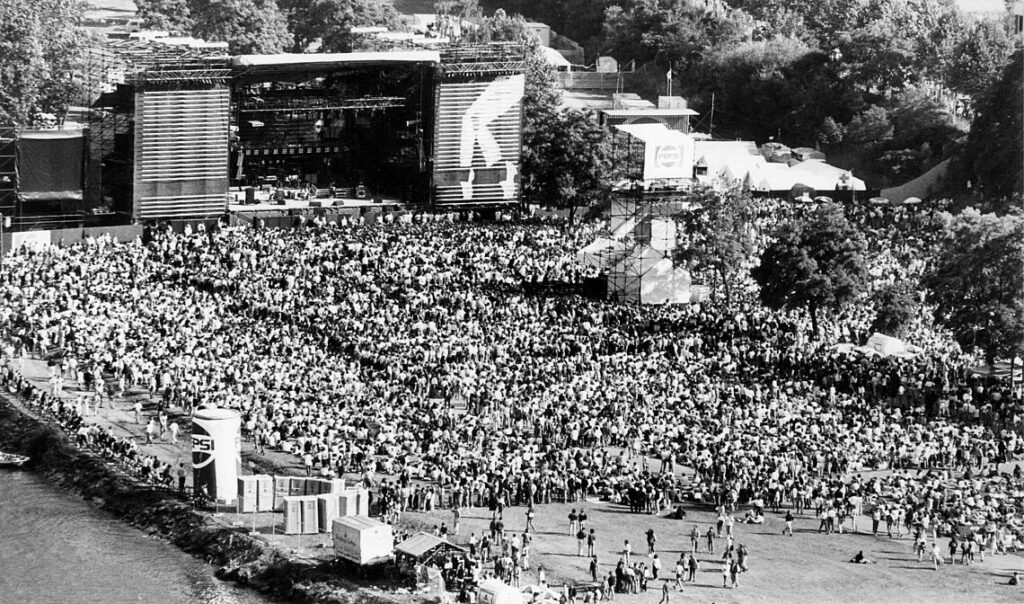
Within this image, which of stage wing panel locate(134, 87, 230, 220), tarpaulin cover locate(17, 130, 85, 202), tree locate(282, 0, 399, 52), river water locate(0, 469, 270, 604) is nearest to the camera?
river water locate(0, 469, 270, 604)

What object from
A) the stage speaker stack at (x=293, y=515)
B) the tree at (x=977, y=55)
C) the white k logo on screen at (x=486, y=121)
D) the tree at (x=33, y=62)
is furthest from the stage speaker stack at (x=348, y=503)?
the tree at (x=977, y=55)

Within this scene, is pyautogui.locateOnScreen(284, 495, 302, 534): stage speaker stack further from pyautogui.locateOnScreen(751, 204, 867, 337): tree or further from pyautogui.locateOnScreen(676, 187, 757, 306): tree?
pyautogui.locateOnScreen(676, 187, 757, 306): tree

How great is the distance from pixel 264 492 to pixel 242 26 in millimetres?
79076

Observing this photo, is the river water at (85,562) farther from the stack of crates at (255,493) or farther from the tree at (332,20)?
the tree at (332,20)

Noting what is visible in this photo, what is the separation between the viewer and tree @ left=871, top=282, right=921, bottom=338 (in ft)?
199

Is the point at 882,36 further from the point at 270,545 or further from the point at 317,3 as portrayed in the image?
the point at 270,545

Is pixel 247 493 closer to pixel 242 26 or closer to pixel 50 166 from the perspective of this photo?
pixel 50 166

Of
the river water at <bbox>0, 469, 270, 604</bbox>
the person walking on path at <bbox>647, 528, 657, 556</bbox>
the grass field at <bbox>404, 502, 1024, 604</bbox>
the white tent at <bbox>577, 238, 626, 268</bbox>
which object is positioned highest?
the white tent at <bbox>577, 238, 626, 268</bbox>

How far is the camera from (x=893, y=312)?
60750mm

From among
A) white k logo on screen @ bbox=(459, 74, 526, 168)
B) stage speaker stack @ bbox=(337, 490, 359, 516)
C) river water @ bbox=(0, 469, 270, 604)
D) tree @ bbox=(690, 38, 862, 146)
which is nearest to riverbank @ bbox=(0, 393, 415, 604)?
river water @ bbox=(0, 469, 270, 604)

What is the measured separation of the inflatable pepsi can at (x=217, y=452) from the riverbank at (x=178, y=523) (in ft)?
2.44

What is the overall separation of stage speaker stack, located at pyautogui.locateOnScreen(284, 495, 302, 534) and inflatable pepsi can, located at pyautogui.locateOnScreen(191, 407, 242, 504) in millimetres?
2273

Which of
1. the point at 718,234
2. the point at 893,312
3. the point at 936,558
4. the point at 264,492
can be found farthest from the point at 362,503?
the point at 718,234

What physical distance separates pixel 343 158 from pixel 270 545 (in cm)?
4317
